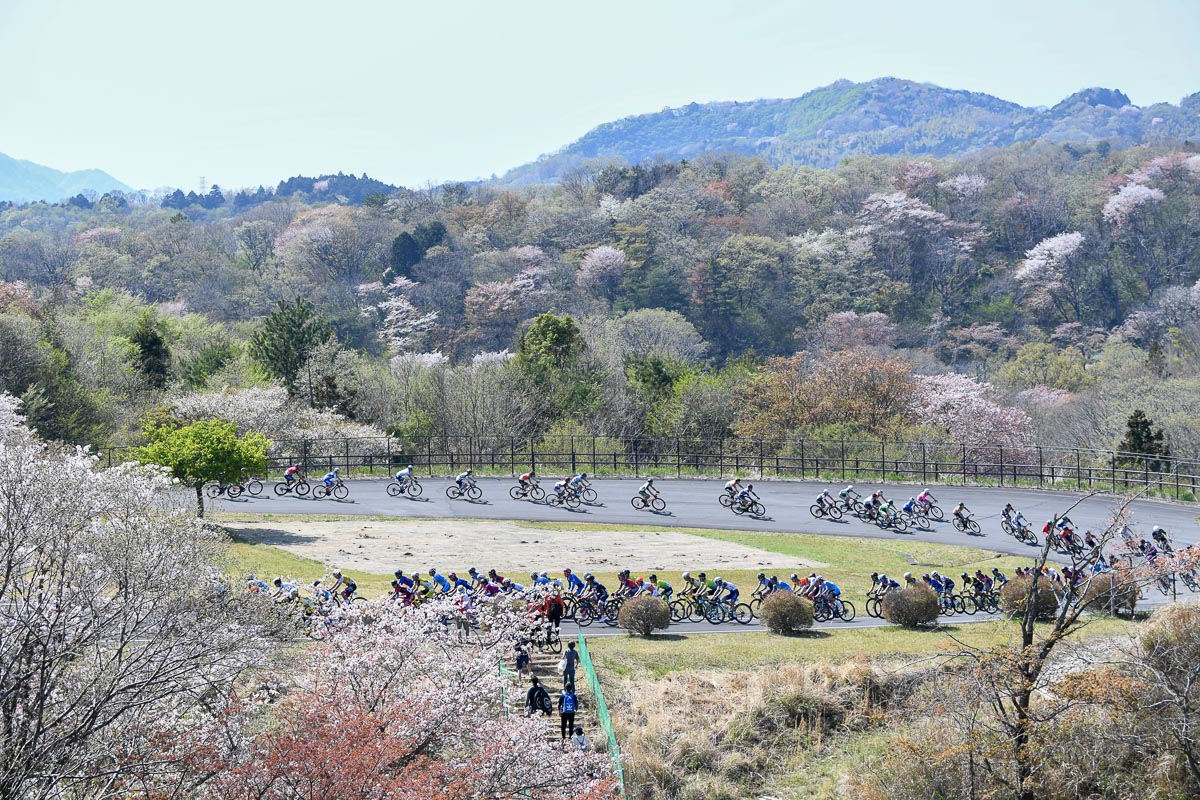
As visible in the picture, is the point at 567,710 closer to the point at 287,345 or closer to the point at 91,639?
the point at 91,639

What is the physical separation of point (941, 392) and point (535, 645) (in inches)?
1657

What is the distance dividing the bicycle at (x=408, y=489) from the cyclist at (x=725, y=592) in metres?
19.7

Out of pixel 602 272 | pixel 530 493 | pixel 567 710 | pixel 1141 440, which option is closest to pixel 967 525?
pixel 1141 440

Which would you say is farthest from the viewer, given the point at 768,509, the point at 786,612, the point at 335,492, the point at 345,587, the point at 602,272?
the point at 602,272

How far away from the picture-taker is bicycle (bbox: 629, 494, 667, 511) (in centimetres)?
4253

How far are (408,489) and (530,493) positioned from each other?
498cm

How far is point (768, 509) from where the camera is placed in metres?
42.3

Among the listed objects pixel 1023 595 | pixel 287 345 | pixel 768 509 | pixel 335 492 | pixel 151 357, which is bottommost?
pixel 1023 595

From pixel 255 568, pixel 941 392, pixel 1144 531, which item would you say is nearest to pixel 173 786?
pixel 255 568

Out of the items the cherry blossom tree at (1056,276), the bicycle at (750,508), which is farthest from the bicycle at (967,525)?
the cherry blossom tree at (1056,276)

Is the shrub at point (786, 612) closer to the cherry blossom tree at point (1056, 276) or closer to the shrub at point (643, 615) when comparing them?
the shrub at point (643, 615)

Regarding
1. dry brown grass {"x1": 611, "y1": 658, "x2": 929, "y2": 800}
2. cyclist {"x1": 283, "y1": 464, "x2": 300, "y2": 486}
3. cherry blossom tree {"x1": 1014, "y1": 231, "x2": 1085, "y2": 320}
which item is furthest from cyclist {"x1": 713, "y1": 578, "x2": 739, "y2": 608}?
cherry blossom tree {"x1": 1014, "y1": 231, "x2": 1085, "y2": 320}

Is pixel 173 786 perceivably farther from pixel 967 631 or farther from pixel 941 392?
pixel 941 392

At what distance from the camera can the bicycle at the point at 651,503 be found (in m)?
42.5
